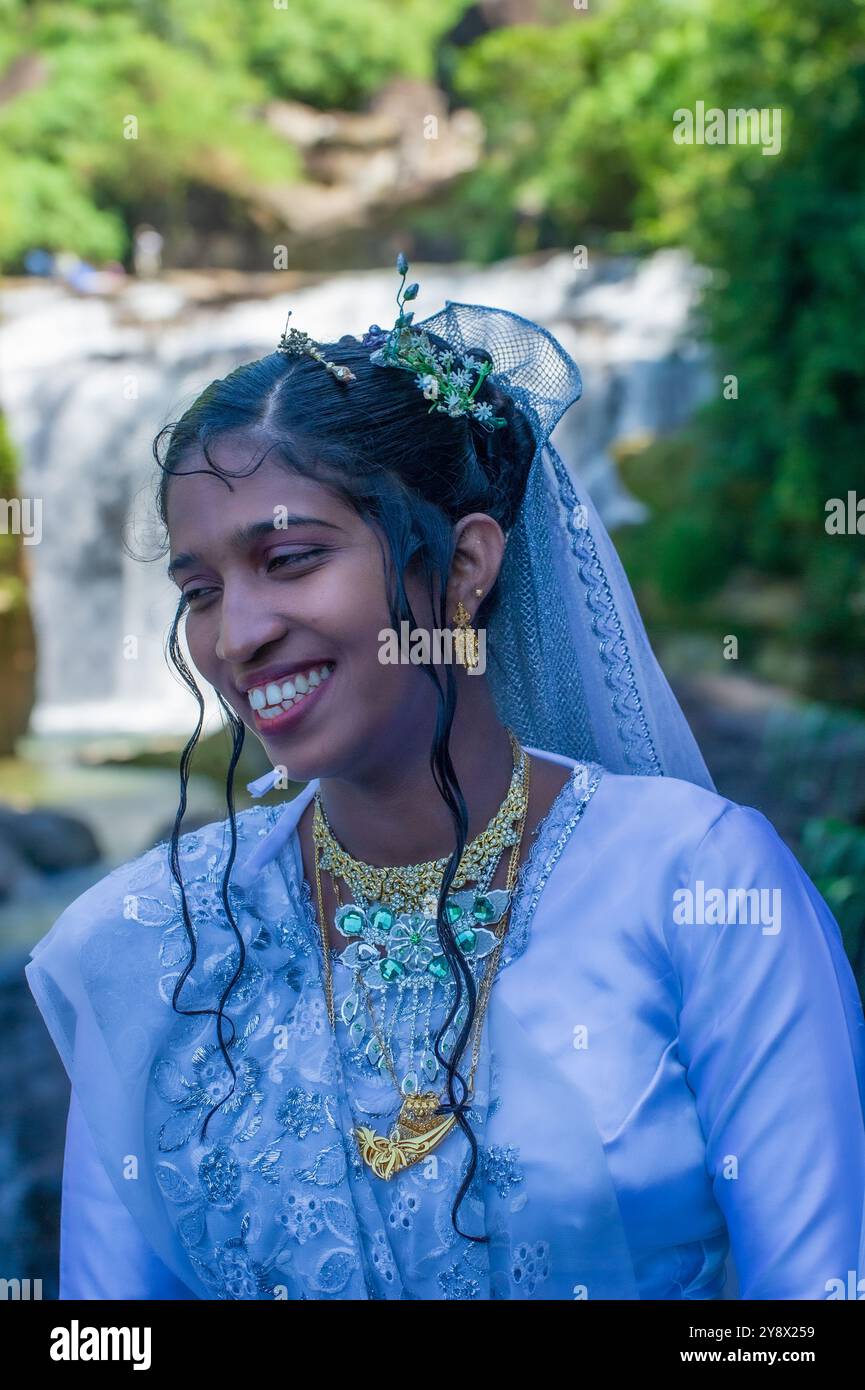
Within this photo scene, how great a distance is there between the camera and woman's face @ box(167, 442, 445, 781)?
4.85 ft

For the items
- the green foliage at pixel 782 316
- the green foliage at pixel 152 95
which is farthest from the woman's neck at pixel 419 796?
the green foliage at pixel 152 95

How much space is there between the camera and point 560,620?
73.1 inches

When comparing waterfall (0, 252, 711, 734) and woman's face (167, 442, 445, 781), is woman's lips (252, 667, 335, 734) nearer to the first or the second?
woman's face (167, 442, 445, 781)

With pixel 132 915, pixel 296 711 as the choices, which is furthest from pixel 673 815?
pixel 132 915

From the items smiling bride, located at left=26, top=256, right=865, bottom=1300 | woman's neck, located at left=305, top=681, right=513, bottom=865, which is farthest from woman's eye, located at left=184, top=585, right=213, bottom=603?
woman's neck, located at left=305, top=681, right=513, bottom=865

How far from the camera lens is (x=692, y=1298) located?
154cm

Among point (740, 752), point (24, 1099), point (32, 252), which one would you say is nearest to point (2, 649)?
point (24, 1099)

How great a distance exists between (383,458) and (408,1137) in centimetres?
78

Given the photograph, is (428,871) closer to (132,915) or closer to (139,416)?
(132,915)

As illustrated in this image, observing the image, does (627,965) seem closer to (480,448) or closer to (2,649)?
(480,448)

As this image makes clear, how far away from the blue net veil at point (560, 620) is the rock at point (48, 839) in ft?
19.8

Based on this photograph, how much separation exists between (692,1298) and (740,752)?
211 inches

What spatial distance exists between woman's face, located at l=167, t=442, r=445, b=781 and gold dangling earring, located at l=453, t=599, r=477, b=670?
0.10 metres

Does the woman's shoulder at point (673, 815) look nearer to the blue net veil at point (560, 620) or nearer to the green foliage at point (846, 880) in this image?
the blue net veil at point (560, 620)
